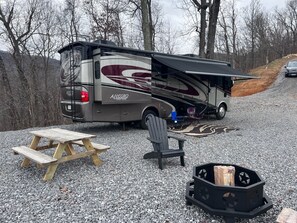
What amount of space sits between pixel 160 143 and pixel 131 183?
3.38 ft

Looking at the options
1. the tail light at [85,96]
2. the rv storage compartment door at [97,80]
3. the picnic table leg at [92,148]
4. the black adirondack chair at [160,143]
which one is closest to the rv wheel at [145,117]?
the rv storage compartment door at [97,80]

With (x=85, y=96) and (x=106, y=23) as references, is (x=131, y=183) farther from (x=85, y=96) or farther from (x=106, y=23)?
(x=106, y=23)

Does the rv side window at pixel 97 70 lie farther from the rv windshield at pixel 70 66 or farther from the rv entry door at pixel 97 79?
the rv windshield at pixel 70 66

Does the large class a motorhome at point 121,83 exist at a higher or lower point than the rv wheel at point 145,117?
higher

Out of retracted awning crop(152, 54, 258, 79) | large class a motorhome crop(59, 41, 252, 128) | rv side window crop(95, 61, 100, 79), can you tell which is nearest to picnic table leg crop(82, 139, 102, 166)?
large class a motorhome crop(59, 41, 252, 128)

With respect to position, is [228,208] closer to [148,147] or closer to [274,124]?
[148,147]

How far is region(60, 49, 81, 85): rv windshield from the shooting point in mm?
7331

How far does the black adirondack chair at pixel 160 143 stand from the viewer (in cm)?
459

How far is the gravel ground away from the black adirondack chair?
0.21 metres

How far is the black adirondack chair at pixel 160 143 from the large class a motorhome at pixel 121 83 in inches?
104

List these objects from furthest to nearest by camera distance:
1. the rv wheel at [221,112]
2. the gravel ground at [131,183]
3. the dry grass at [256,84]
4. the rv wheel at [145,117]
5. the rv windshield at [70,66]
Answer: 1. the dry grass at [256,84]
2. the rv wheel at [221,112]
3. the rv wheel at [145,117]
4. the rv windshield at [70,66]
5. the gravel ground at [131,183]

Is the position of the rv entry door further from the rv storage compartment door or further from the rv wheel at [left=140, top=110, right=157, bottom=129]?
the rv wheel at [left=140, top=110, right=157, bottom=129]

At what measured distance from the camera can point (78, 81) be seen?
7.32 meters

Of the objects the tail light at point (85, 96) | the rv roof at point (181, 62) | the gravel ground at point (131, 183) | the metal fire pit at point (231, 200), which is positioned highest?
the rv roof at point (181, 62)
